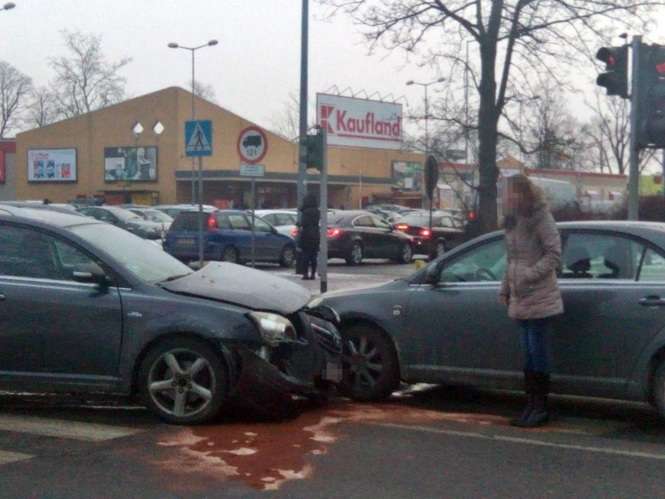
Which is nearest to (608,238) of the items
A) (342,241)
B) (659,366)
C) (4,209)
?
(659,366)

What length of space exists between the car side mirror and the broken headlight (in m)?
1.14

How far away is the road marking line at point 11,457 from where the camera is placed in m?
6.94

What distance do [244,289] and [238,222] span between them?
794 inches

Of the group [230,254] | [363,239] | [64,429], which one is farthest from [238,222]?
[64,429]

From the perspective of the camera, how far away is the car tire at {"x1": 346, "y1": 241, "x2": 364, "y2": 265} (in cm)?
2938

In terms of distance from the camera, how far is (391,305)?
933cm

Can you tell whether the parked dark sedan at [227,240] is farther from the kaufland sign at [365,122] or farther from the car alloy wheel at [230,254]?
the kaufland sign at [365,122]

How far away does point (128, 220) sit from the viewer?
36969 mm

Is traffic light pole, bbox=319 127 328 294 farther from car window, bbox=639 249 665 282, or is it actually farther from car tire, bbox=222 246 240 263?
car tire, bbox=222 246 240 263

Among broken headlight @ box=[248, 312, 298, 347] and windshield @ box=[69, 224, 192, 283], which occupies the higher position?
windshield @ box=[69, 224, 192, 283]

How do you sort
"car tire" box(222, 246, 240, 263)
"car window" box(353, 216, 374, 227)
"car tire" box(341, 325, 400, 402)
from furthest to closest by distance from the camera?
"car window" box(353, 216, 374, 227), "car tire" box(222, 246, 240, 263), "car tire" box(341, 325, 400, 402)

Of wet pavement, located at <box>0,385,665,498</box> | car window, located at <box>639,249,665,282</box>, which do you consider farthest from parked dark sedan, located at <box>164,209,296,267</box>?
car window, located at <box>639,249,665,282</box>

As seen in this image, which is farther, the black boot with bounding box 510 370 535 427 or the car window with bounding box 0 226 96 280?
the car window with bounding box 0 226 96 280

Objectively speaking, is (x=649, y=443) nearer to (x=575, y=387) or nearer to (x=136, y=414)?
(x=575, y=387)
